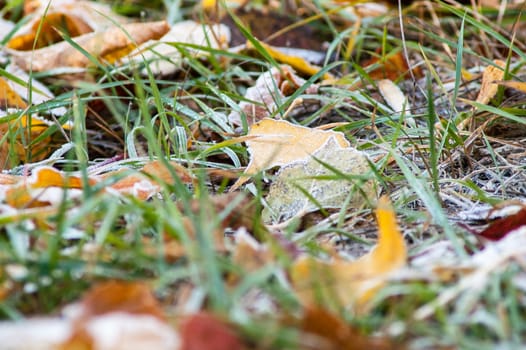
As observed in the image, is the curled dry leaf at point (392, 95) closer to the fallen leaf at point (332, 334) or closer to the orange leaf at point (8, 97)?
the orange leaf at point (8, 97)

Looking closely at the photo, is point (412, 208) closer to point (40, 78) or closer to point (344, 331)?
point (344, 331)

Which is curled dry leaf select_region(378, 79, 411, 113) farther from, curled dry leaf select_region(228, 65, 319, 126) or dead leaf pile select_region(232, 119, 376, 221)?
dead leaf pile select_region(232, 119, 376, 221)

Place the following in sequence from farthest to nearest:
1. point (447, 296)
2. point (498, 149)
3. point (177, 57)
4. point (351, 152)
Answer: point (177, 57) < point (498, 149) < point (351, 152) < point (447, 296)

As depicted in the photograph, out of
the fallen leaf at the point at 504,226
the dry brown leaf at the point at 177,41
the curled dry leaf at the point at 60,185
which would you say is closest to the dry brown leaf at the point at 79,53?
the dry brown leaf at the point at 177,41

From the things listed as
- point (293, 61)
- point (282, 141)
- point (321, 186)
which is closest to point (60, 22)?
point (293, 61)

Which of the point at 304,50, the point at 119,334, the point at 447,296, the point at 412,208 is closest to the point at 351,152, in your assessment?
the point at 412,208

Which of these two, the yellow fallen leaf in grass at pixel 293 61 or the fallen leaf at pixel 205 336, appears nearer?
the fallen leaf at pixel 205 336
